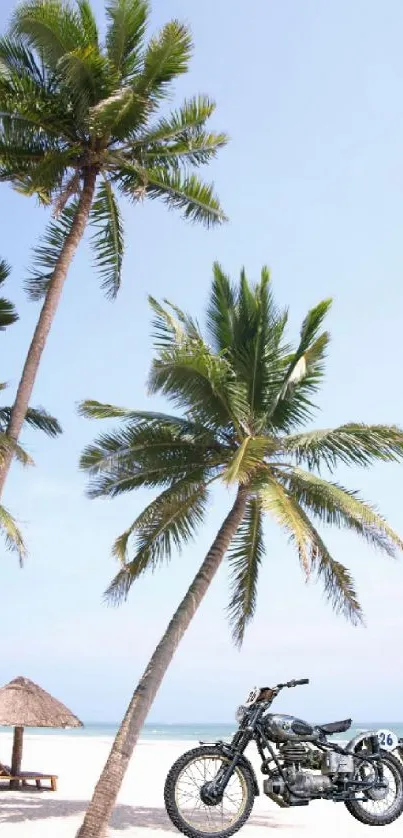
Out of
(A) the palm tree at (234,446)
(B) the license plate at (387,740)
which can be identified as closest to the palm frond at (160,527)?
(A) the palm tree at (234,446)

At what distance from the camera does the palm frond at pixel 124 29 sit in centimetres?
1692

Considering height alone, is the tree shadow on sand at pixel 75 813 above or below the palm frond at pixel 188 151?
below

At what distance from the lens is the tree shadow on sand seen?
45.7ft

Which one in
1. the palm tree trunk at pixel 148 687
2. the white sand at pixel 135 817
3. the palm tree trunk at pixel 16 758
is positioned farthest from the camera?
the palm tree trunk at pixel 16 758

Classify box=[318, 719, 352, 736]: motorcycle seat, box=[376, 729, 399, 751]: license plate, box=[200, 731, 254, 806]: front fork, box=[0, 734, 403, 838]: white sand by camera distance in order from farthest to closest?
1. box=[0, 734, 403, 838]: white sand
2. box=[376, 729, 399, 751]: license plate
3. box=[318, 719, 352, 736]: motorcycle seat
4. box=[200, 731, 254, 806]: front fork

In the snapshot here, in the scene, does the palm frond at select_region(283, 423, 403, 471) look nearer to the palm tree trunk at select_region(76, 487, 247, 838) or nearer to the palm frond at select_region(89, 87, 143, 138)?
the palm tree trunk at select_region(76, 487, 247, 838)

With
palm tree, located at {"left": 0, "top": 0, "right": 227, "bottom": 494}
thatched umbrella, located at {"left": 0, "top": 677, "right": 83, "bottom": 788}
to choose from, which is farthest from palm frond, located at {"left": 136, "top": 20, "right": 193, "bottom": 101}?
thatched umbrella, located at {"left": 0, "top": 677, "right": 83, "bottom": 788}

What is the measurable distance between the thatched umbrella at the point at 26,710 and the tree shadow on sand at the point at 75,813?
1330mm

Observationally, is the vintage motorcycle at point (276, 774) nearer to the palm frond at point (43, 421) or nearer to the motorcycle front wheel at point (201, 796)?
the motorcycle front wheel at point (201, 796)

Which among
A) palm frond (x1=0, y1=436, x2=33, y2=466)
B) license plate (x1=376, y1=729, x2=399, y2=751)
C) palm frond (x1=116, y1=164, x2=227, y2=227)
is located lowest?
license plate (x1=376, y1=729, x2=399, y2=751)

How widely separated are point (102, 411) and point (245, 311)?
317 cm

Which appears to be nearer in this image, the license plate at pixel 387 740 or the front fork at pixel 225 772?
the front fork at pixel 225 772

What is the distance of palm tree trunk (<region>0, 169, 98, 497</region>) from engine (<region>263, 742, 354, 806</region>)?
7439 millimetres

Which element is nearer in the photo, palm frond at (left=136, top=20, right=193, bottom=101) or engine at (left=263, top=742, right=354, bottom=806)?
engine at (left=263, top=742, right=354, bottom=806)
